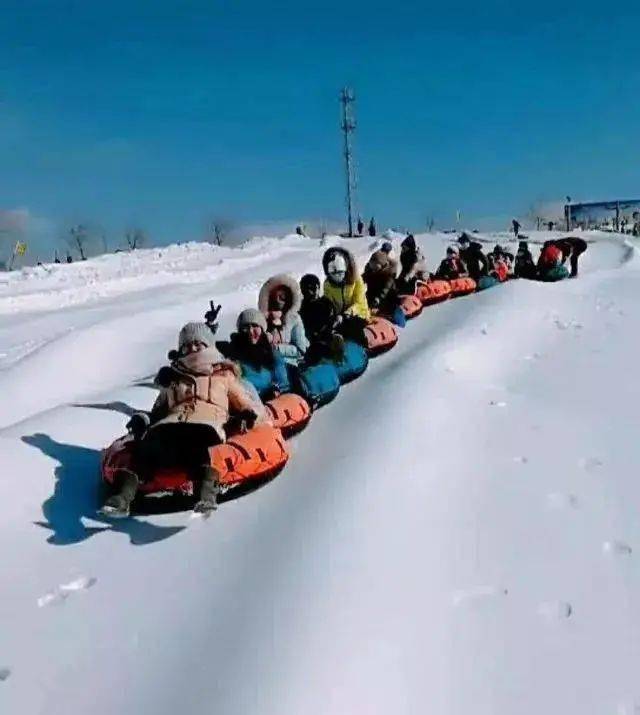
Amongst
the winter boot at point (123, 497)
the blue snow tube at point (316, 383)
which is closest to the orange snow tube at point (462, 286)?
the blue snow tube at point (316, 383)

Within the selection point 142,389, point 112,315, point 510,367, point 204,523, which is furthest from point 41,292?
point 204,523

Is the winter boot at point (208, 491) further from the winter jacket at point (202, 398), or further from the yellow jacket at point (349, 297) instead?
the yellow jacket at point (349, 297)

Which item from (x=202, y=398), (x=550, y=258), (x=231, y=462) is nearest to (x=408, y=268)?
(x=550, y=258)

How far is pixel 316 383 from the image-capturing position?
25.2 ft

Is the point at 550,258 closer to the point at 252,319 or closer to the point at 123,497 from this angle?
the point at 252,319

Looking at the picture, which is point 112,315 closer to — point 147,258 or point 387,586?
point 387,586

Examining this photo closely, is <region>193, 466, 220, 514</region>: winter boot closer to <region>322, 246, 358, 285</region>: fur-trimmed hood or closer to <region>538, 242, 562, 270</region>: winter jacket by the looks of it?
<region>322, 246, 358, 285</region>: fur-trimmed hood

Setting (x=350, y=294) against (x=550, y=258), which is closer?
(x=350, y=294)

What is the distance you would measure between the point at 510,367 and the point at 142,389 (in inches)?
172

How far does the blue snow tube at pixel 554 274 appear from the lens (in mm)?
16891

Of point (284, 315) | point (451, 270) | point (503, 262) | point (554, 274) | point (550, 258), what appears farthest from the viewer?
point (503, 262)

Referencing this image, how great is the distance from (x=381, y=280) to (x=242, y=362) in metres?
5.70

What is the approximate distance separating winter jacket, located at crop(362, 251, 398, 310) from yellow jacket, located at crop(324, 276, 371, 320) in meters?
1.86

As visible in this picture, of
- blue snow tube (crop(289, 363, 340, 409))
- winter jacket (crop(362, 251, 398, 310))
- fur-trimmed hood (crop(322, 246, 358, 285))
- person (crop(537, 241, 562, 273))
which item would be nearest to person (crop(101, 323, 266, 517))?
blue snow tube (crop(289, 363, 340, 409))
